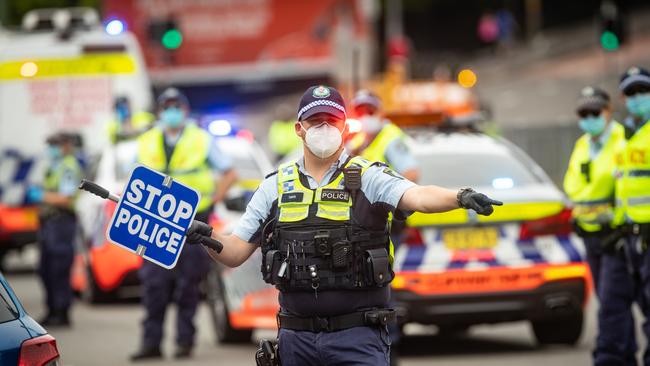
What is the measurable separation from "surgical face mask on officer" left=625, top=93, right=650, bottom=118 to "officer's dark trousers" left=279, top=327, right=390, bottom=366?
12.0ft

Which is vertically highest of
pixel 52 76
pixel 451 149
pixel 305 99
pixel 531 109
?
pixel 531 109

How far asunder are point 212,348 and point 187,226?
6555mm

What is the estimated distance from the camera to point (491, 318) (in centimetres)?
1215

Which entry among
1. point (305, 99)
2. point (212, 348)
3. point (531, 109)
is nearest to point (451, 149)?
point (212, 348)

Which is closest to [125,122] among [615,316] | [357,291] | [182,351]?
[182,351]

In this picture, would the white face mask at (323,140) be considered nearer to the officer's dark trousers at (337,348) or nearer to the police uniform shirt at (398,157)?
the officer's dark trousers at (337,348)

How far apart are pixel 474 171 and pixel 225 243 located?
5.74 m

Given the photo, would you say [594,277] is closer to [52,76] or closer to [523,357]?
[523,357]

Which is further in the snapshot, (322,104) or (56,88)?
(56,88)

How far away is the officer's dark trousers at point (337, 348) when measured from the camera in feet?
22.5

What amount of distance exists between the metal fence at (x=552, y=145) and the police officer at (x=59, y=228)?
15484 millimetres

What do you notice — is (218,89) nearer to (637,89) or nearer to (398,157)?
(398,157)

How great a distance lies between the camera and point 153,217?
7.23 metres

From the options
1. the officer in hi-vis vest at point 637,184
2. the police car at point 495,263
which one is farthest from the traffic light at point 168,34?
the officer in hi-vis vest at point 637,184
